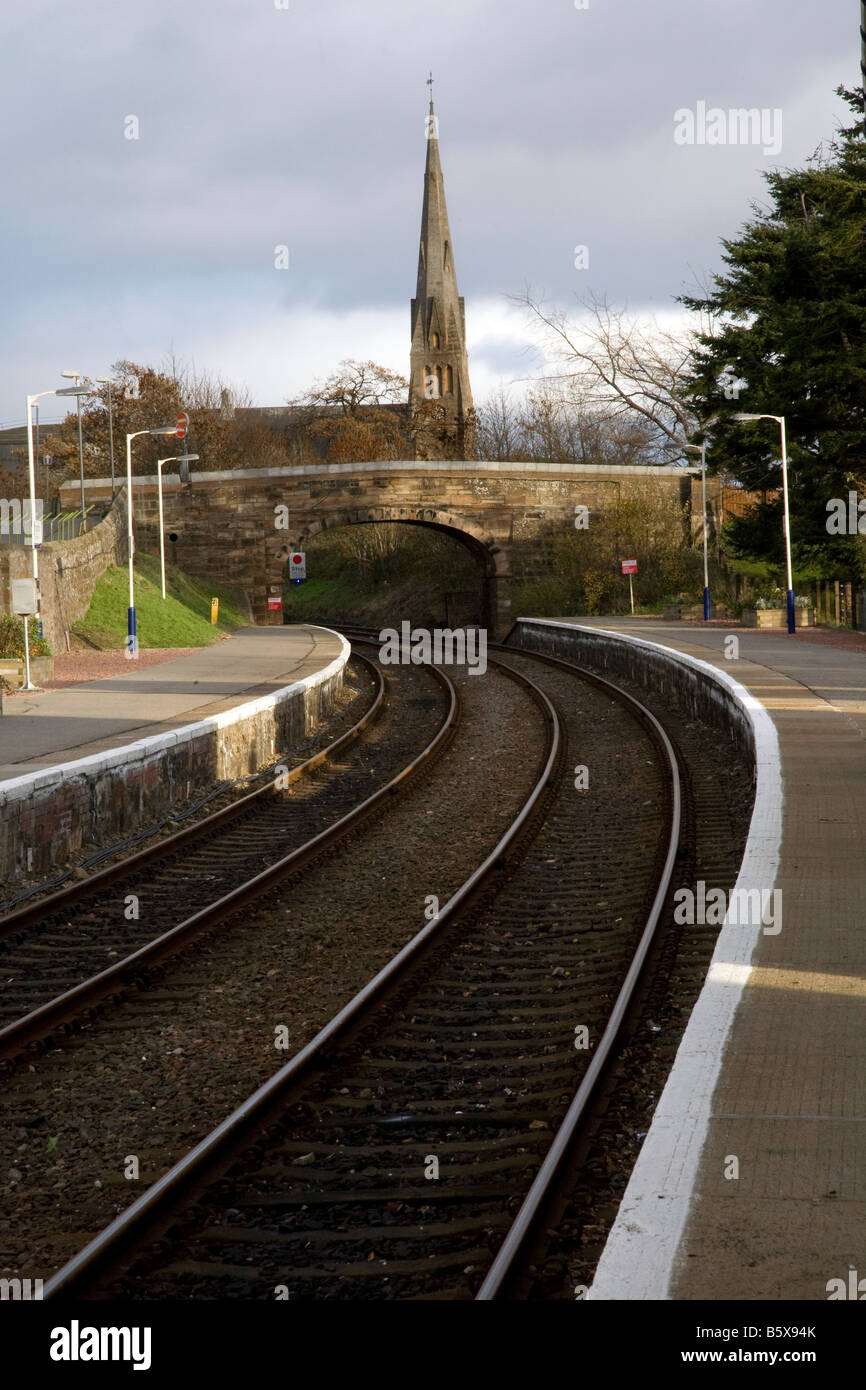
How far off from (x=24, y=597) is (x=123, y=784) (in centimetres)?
958

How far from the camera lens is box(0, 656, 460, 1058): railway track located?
25.4 feet

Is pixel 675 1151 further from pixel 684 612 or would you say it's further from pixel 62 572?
pixel 684 612

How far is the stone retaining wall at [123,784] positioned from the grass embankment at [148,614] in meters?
16.1

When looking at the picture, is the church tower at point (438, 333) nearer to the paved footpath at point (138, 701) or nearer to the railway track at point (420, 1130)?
the paved footpath at point (138, 701)

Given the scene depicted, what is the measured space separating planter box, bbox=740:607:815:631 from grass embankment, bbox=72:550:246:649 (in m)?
15.2

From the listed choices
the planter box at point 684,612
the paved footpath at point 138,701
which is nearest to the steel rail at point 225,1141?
the paved footpath at point 138,701

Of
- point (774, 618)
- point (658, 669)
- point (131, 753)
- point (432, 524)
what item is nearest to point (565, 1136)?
point (131, 753)

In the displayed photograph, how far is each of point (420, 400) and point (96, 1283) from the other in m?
82.5

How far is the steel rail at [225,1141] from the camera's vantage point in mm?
4391

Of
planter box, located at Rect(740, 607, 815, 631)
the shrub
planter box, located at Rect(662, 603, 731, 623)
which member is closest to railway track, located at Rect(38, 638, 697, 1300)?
the shrub

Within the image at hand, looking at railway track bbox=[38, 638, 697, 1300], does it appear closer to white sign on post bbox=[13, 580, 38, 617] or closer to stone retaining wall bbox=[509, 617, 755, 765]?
stone retaining wall bbox=[509, 617, 755, 765]

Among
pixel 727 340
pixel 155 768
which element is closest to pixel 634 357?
pixel 727 340

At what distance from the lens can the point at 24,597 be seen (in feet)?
69.8

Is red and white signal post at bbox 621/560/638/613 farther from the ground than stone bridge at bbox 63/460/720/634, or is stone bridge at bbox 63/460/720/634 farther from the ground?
stone bridge at bbox 63/460/720/634
